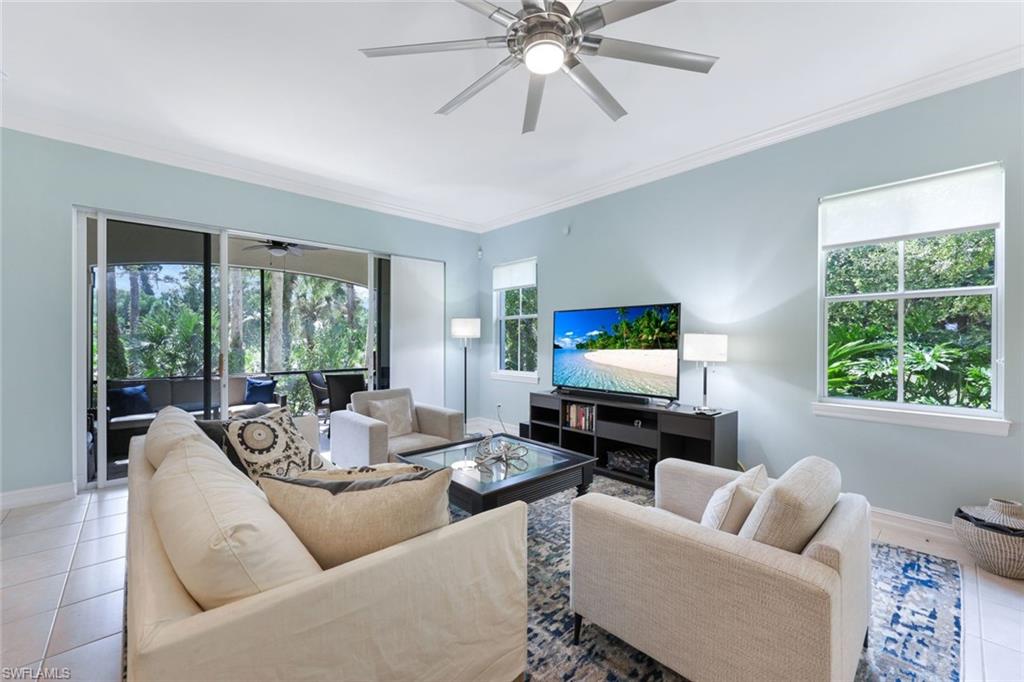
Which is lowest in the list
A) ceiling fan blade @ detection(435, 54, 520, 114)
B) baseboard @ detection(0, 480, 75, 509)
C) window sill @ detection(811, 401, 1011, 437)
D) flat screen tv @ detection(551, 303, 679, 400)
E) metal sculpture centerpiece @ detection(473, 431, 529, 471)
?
baseboard @ detection(0, 480, 75, 509)

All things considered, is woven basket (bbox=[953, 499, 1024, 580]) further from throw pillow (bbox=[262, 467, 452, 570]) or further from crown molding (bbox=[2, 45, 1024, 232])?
throw pillow (bbox=[262, 467, 452, 570])

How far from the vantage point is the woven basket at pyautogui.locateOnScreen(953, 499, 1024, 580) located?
2.15m

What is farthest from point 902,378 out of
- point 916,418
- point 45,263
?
point 45,263

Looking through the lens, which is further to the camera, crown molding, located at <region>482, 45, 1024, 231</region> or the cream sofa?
crown molding, located at <region>482, 45, 1024, 231</region>

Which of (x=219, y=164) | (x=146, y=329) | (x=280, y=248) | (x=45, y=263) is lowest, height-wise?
(x=146, y=329)

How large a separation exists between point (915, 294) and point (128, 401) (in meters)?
5.91

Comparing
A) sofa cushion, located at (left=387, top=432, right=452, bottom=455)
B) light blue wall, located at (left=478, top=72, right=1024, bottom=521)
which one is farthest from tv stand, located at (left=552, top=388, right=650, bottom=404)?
sofa cushion, located at (left=387, top=432, right=452, bottom=455)

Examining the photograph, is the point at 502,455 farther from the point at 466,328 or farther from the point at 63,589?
the point at 466,328

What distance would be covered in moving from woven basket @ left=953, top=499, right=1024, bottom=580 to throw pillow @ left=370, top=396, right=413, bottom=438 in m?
3.71

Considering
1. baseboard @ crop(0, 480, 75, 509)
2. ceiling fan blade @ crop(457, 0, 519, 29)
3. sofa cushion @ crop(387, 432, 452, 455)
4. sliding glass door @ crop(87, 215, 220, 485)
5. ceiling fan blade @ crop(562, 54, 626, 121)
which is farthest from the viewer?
sliding glass door @ crop(87, 215, 220, 485)

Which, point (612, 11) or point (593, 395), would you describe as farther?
point (593, 395)

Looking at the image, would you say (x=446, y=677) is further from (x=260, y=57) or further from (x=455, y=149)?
(x=455, y=149)

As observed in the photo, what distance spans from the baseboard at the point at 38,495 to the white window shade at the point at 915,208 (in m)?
5.87

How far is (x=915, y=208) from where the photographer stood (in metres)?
2.73
